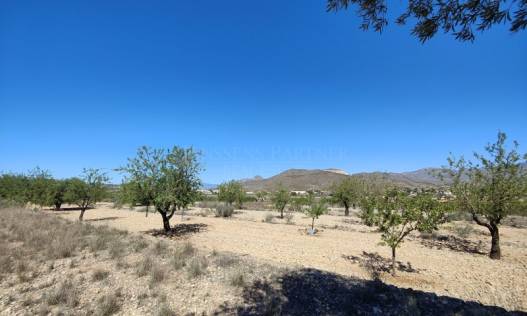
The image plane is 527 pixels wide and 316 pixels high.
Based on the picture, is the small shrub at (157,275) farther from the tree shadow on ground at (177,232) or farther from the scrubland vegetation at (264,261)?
the tree shadow on ground at (177,232)

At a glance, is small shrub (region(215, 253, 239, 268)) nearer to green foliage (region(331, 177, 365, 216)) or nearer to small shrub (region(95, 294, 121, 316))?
small shrub (region(95, 294, 121, 316))

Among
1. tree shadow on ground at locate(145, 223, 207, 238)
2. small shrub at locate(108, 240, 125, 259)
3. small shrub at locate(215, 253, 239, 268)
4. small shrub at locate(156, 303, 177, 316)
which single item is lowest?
tree shadow on ground at locate(145, 223, 207, 238)

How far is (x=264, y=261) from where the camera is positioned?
8.92 m

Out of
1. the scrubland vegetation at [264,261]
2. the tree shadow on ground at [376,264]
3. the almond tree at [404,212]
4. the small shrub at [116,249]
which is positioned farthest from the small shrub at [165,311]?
the almond tree at [404,212]

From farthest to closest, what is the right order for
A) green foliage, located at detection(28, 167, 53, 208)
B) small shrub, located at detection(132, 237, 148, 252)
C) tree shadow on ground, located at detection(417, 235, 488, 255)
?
1. green foliage, located at detection(28, 167, 53, 208)
2. tree shadow on ground, located at detection(417, 235, 488, 255)
3. small shrub, located at detection(132, 237, 148, 252)

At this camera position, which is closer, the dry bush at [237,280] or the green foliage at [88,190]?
the dry bush at [237,280]

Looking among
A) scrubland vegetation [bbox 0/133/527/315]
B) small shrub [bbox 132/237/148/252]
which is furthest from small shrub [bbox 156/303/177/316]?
small shrub [bbox 132/237/148/252]

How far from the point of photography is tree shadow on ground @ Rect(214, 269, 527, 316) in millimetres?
5535

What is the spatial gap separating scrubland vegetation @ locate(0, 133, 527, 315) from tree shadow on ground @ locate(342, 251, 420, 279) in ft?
0.15

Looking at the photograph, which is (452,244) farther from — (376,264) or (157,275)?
(157,275)

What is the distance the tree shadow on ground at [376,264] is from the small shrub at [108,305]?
324 inches

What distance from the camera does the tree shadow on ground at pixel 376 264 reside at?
9.94m

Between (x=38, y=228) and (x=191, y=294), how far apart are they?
13.2 metres

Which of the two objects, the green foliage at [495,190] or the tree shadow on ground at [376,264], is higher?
the green foliage at [495,190]
